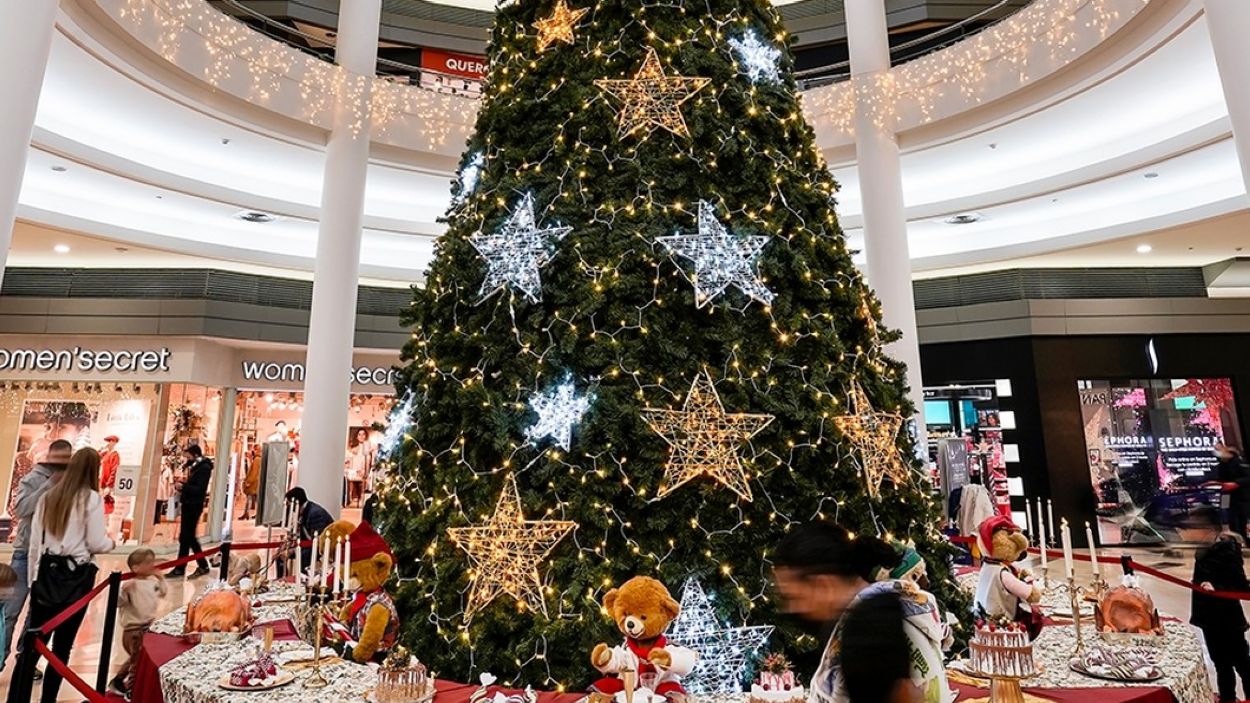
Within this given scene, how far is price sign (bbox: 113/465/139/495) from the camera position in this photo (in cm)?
1097

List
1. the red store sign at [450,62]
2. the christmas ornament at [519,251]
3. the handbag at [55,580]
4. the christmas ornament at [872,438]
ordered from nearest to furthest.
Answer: the christmas ornament at [872,438]
the christmas ornament at [519,251]
the handbag at [55,580]
the red store sign at [450,62]

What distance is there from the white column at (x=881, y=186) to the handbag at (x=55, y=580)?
7.68 metres

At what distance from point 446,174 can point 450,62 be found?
6.18 metres

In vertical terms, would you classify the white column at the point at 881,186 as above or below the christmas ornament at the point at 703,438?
above

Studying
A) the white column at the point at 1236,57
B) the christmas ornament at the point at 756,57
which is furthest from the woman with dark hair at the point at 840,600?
the white column at the point at 1236,57

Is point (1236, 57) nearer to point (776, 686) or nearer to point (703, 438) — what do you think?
point (703, 438)

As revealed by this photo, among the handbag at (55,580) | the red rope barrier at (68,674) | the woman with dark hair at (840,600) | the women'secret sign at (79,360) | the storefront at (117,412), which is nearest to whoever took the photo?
the woman with dark hair at (840,600)

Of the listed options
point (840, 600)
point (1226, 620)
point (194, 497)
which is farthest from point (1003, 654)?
point (194, 497)

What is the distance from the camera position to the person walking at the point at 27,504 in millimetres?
4664

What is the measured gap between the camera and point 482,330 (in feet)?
10.8

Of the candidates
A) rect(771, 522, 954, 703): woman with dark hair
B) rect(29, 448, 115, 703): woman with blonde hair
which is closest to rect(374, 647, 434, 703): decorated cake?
rect(771, 522, 954, 703): woman with dark hair

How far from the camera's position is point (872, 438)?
308 centimetres

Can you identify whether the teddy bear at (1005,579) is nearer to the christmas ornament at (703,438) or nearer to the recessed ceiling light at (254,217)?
the christmas ornament at (703,438)

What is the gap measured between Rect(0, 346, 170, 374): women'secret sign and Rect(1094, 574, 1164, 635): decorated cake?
43.1 feet
